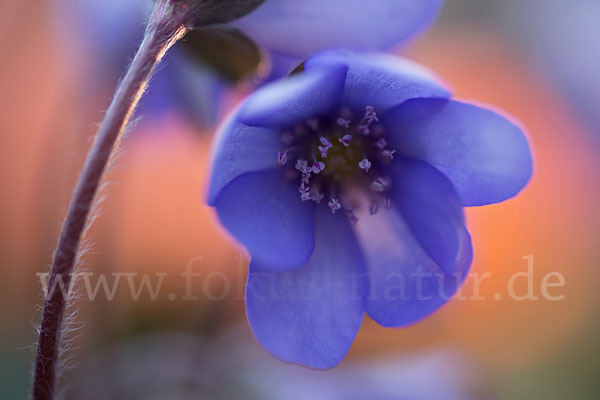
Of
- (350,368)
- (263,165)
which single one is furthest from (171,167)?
(263,165)

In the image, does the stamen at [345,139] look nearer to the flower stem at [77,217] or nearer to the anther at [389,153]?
the anther at [389,153]

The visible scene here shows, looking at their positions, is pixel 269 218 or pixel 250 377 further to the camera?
pixel 250 377

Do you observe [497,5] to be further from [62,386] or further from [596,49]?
[62,386]

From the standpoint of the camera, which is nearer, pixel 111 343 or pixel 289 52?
pixel 289 52

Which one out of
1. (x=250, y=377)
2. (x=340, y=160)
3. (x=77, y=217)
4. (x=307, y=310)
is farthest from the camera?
(x=250, y=377)

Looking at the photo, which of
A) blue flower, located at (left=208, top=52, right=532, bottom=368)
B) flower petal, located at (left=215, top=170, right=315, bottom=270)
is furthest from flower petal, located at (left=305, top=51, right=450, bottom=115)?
flower petal, located at (left=215, top=170, right=315, bottom=270)

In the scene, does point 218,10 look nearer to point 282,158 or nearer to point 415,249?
point 282,158

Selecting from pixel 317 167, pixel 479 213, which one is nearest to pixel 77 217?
pixel 317 167
